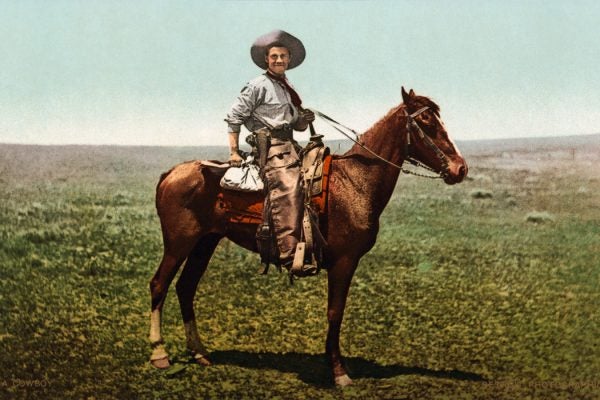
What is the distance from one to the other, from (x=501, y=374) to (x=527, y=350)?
0.75 m

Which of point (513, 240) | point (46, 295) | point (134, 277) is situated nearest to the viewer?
point (46, 295)

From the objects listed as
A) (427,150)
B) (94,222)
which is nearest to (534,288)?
(427,150)

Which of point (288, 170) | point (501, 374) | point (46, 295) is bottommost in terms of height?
point (501, 374)

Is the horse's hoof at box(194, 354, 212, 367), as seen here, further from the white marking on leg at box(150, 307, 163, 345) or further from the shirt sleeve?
the shirt sleeve

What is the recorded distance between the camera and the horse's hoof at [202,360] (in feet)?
24.5

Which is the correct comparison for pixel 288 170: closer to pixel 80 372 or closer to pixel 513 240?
pixel 80 372

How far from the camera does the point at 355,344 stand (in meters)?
7.99

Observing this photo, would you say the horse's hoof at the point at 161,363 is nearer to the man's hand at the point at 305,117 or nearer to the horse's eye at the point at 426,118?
the man's hand at the point at 305,117

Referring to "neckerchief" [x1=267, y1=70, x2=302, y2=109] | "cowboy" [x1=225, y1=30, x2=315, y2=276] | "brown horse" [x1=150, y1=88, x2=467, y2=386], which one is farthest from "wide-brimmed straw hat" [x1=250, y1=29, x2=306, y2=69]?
"brown horse" [x1=150, y1=88, x2=467, y2=386]

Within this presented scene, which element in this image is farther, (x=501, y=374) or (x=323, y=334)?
(x=323, y=334)

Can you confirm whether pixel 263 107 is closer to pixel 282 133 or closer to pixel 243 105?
pixel 243 105

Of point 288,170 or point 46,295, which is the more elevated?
point 288,170

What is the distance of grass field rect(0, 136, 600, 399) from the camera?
7.09 meters

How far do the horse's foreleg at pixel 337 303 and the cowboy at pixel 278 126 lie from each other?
0.29 m
